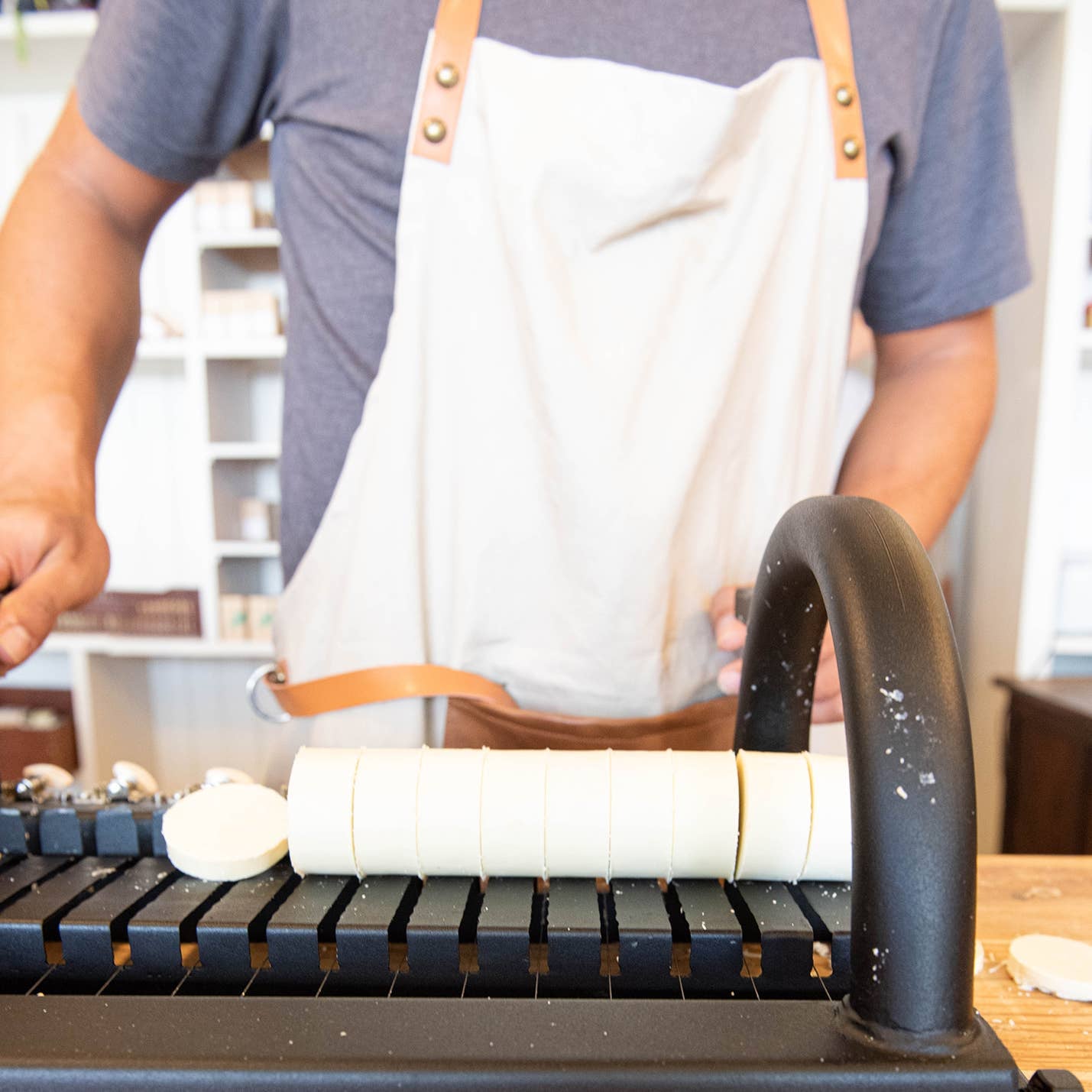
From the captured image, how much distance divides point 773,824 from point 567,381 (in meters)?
0.36

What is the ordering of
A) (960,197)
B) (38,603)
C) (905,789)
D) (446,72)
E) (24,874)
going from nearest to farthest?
(905,789) → (24,874) → (38,603) → (446,72) → (960,197)

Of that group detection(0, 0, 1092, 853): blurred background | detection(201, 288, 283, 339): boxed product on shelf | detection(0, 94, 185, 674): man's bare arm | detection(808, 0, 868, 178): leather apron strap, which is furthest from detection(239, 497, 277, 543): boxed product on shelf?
detection(808, 0, 868, 178): leather apron strap

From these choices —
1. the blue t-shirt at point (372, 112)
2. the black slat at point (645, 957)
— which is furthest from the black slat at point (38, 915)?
the blue t-shirt at point (372, 112)

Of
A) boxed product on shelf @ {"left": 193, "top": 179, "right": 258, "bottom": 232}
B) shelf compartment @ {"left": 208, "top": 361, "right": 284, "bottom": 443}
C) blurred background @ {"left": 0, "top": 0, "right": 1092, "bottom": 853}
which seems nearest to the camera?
blurred background @ {"left": 0, "top": 0, "right": 1092, "bottom": 853}

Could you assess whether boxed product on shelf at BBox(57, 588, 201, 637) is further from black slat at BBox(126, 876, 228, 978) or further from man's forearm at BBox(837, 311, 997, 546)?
black slat at BBox(126, 876, 228, 978)

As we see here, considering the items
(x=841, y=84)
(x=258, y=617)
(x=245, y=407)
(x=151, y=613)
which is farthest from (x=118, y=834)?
(x=245, y=407)

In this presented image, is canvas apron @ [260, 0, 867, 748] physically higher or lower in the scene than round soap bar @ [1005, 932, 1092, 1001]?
higher

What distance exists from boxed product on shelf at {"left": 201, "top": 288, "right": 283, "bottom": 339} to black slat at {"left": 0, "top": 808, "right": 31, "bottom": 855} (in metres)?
1.68

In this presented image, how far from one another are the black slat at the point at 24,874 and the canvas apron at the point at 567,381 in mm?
253

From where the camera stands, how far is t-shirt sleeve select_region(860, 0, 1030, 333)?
688 mm

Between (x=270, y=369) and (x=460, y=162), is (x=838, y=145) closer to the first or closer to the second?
(x=460, y=162)

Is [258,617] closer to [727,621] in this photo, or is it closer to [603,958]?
[727,621]

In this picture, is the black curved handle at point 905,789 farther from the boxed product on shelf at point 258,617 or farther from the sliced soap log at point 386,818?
the boxed product on shelf at point 258,617

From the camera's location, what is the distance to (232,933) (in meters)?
0.31
